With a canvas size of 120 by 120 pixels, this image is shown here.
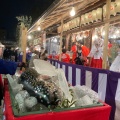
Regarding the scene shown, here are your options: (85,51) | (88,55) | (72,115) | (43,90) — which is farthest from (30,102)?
(85,51)

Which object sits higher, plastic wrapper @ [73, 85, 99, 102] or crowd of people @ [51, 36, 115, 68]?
crowd of people @ [51, 36, 115, 68]

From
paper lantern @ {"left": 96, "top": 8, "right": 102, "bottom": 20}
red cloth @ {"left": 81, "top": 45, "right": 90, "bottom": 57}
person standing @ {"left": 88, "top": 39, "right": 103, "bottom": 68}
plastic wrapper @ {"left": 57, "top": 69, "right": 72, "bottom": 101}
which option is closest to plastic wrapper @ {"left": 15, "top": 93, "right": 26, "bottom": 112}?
plastic wrapper @ {"left": 57, "top": 69, "right": 72, "bottom": 101}

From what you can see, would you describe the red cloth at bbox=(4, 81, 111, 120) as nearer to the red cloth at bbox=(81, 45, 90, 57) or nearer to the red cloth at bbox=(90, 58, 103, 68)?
the red cloth at bbox=(90, 58, 103, 68)

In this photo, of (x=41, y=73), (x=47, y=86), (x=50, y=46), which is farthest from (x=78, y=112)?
(x=50, y=46)

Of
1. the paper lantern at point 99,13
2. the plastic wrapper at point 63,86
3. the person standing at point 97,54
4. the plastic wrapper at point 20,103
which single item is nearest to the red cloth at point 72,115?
the plastic wrapper at point 20,103

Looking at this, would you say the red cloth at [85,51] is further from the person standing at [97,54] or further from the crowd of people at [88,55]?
the person standing at [97,54]

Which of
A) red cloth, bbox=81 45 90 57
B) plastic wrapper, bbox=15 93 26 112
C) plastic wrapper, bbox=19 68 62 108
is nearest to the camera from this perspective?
plastic wrapper, bbox=15 93 26 112

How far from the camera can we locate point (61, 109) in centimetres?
217

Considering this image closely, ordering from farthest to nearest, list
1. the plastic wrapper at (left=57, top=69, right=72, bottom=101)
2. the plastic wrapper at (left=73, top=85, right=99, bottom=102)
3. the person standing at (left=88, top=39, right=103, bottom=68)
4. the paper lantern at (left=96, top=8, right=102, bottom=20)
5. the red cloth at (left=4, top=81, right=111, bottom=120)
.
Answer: the paper lantern at (left=96, top=8, right=102, bottom=20) → the person standing at (left=88, top=39, right=103, bottom=68) → the plastic wrapper at (left=73, top=85, right=99, bottom=102) → the plastic wrapper at (left=57, top=69, right=72, bottom=101) → the red cloth at (left=4, top=81, right=111, bottom=120)

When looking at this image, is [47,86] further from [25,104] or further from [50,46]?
[50,46]

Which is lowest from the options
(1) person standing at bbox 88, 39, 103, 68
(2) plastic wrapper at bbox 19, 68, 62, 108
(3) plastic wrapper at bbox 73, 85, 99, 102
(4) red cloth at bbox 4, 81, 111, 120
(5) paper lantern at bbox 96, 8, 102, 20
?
(4) red cloth at bbox 4, 81, 111, 120

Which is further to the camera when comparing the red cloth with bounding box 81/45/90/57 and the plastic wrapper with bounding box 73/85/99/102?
the red cloth with bounding box 81/45/90/57

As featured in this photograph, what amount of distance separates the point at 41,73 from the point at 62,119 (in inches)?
35.6

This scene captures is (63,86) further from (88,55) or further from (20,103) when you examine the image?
(88,55)
